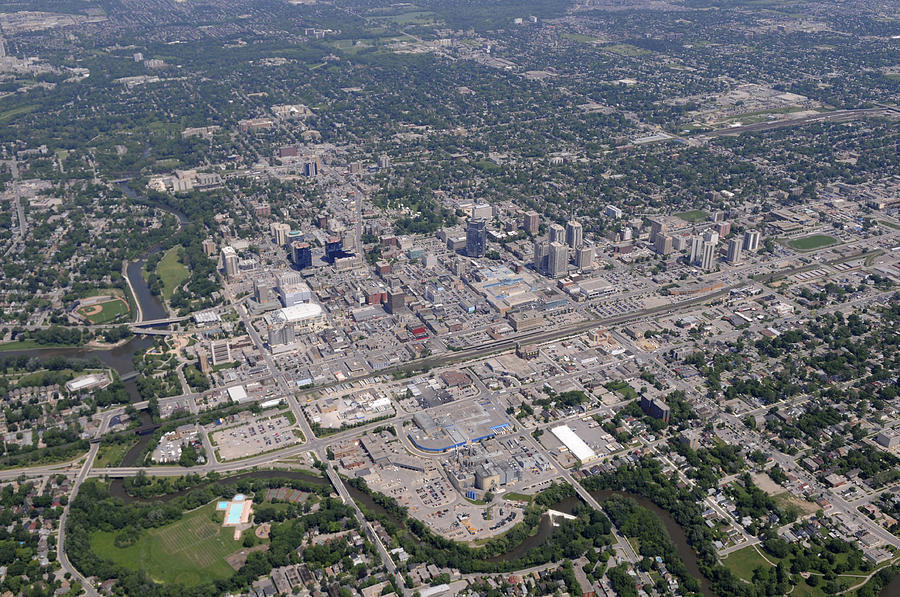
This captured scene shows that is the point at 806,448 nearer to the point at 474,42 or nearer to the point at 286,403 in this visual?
the point at 286,403

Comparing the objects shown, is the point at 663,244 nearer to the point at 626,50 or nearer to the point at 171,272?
the point at 171,272

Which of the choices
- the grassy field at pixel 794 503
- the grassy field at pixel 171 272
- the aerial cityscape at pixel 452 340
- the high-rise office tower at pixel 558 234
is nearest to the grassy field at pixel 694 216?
the aerial cityscape at pixel 452 340

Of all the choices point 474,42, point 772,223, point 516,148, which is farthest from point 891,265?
point 474,42

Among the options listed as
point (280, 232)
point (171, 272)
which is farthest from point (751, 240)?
point (171, 272)

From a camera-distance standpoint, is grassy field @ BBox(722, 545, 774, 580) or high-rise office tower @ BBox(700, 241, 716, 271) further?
high-rise office tower @ BBox(700, 241, 716, 271)

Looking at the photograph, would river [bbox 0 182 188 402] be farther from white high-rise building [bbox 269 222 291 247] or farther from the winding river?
white high-rise building [bbox 269 222 291 247]

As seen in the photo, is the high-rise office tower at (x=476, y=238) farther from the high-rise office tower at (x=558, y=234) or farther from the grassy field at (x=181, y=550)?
the grassy field at (x=181, y=550)

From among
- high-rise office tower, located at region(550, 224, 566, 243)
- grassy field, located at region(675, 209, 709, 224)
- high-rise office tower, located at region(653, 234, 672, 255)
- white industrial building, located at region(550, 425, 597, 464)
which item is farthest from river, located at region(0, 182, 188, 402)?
grassy field, located at region(675, 209, 709, 224)
